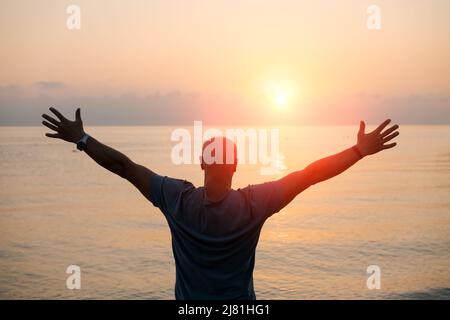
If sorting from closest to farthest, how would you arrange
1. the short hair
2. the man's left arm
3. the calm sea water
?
the short hair
the man's left arm
the calm sea water

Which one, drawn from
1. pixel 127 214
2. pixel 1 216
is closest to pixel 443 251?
pixel 127 214

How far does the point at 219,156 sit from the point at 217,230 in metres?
0.42

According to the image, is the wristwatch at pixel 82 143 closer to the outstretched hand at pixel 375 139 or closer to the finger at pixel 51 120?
the finger at pixel 51 120

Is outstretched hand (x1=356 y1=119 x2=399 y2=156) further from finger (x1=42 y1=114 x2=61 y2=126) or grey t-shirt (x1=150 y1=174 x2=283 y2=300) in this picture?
finger (x1=42 y1=114 x2=61 y2=126)

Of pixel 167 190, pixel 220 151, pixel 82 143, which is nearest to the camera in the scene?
pixel 220 151

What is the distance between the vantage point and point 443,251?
2569 cm

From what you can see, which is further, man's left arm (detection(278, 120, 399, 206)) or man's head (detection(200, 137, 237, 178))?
man's left arm (detection(278, 120, 399, 206))

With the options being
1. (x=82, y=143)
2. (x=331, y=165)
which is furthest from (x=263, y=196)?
(x=82, y=143)

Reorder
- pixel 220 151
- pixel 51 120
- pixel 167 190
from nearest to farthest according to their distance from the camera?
pixel 220 151
pixel 167 190
pixel 51 120

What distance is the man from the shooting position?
10.2ft

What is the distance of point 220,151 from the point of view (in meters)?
3.06

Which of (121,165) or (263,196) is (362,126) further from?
(121,165)

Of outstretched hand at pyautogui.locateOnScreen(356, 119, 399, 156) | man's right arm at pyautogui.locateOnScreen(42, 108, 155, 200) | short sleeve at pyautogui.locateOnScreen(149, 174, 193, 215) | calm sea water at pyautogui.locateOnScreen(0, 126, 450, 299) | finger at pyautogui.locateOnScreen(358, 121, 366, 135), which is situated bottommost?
calm sea water at pyautogui.locateOnScreen(0, 126, 450, 299)

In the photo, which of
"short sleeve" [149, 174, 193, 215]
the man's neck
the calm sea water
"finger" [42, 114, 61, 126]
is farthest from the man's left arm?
the calm sea water
